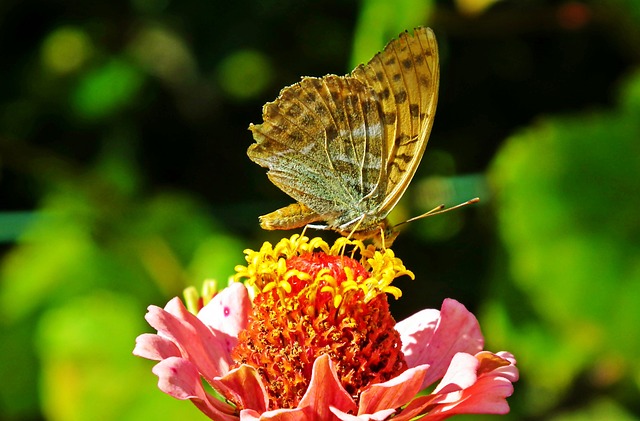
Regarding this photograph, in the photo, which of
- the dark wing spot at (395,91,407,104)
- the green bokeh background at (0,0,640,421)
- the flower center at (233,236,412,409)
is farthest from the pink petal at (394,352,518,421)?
the green bokeh background at (0,0,640,421)

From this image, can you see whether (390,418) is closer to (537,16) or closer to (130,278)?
(130,278)

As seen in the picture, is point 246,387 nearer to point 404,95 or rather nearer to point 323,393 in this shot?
point 323,393

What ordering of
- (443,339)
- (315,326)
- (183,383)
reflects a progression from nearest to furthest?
(183,383), (315,326), (443,339)

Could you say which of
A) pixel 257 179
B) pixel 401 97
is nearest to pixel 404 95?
pixel 401 97

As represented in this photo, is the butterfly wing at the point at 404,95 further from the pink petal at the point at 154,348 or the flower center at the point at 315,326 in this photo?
the pink petal at the point at 154,348

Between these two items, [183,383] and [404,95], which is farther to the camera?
[404,95]

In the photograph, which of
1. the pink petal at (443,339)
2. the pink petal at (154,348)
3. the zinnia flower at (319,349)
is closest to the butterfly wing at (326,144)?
the zinnia flower at (319,349)
